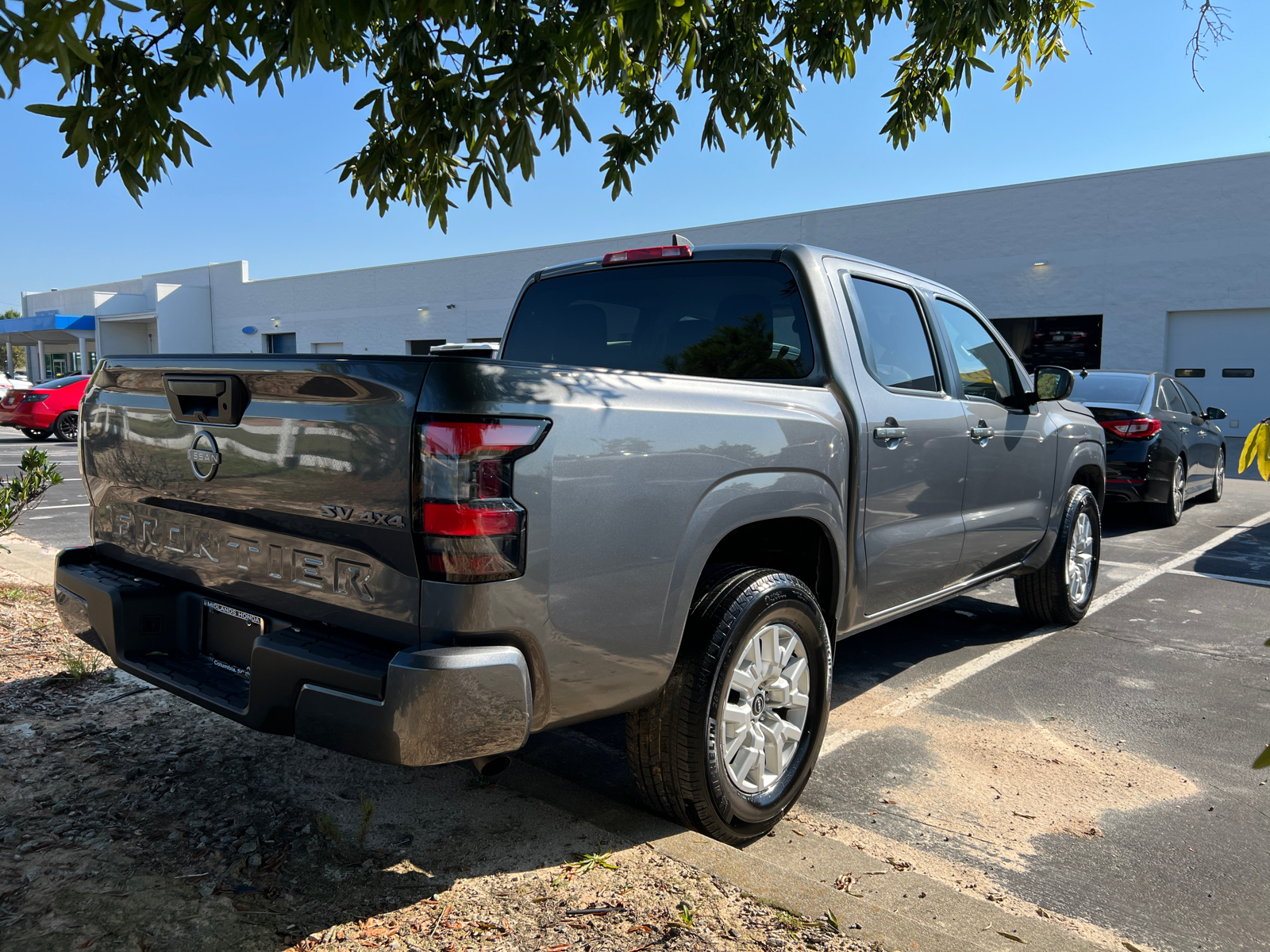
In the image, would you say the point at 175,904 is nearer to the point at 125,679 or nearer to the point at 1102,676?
the point at 125,679

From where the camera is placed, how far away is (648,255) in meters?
3.89

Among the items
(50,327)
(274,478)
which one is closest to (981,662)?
(274,478)

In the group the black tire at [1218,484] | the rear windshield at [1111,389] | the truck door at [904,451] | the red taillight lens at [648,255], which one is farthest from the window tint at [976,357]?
the black tire at [1218,484]

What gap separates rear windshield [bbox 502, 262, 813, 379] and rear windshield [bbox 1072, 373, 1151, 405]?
698cm

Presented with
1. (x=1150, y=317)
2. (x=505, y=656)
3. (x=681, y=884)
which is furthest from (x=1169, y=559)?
(x=1150, y=317)

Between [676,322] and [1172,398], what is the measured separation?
8526 millimetres

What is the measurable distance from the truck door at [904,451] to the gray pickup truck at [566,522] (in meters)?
0.02

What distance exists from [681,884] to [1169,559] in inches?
280

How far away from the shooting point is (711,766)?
2744mm

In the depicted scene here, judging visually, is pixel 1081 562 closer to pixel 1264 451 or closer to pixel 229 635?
pixel 1264 451

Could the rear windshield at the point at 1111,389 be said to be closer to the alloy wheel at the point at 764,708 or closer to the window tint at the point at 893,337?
the window tint at the point at 893,337

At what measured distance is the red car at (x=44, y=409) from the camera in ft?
63.5

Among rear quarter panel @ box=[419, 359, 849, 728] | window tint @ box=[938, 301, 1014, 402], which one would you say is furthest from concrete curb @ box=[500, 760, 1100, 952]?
window tint @ box=[938, 301, 1014, 402]

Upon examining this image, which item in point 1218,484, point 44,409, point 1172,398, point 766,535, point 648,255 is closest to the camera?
point 766,535
